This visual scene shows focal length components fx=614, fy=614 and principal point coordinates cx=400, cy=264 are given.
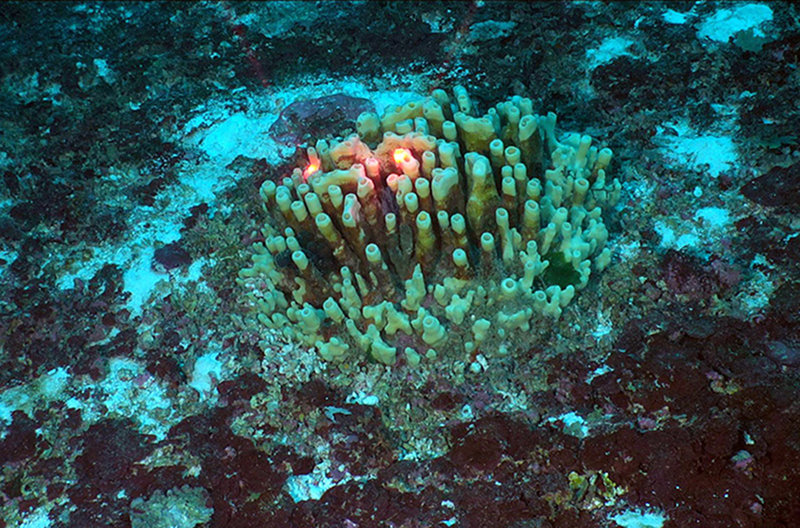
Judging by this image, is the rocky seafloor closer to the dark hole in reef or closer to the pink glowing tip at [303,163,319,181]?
the dark hole in reef

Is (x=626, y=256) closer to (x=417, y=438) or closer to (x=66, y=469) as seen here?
(x=417, y=438)

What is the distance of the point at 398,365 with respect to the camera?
334 cm

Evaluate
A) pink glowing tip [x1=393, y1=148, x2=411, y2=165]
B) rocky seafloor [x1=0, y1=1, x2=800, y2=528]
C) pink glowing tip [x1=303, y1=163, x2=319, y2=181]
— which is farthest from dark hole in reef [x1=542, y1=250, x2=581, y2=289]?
pink glowing tip [x1=303, y1=163, x2=319, y2=181]

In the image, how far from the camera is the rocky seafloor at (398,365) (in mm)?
2809

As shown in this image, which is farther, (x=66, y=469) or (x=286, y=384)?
(x=286, y=384)

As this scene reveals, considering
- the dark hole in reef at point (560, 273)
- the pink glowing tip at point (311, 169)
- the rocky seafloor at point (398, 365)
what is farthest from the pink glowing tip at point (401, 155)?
the rocky seafloor at point (398, 365)

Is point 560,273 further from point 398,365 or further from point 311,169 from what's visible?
point 311,169

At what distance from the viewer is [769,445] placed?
8.85ft

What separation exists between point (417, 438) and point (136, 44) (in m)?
4.94

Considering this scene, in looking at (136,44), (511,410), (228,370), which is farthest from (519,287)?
(136,44)

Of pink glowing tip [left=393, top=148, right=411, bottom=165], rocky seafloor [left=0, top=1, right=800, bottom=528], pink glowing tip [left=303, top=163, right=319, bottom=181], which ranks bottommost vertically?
rocky seafloor [left=0, top=1, right=800, bottom=528]

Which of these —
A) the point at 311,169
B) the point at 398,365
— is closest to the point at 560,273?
the point at 398,365

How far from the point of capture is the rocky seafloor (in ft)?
9.21

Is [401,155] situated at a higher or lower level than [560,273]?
higher
